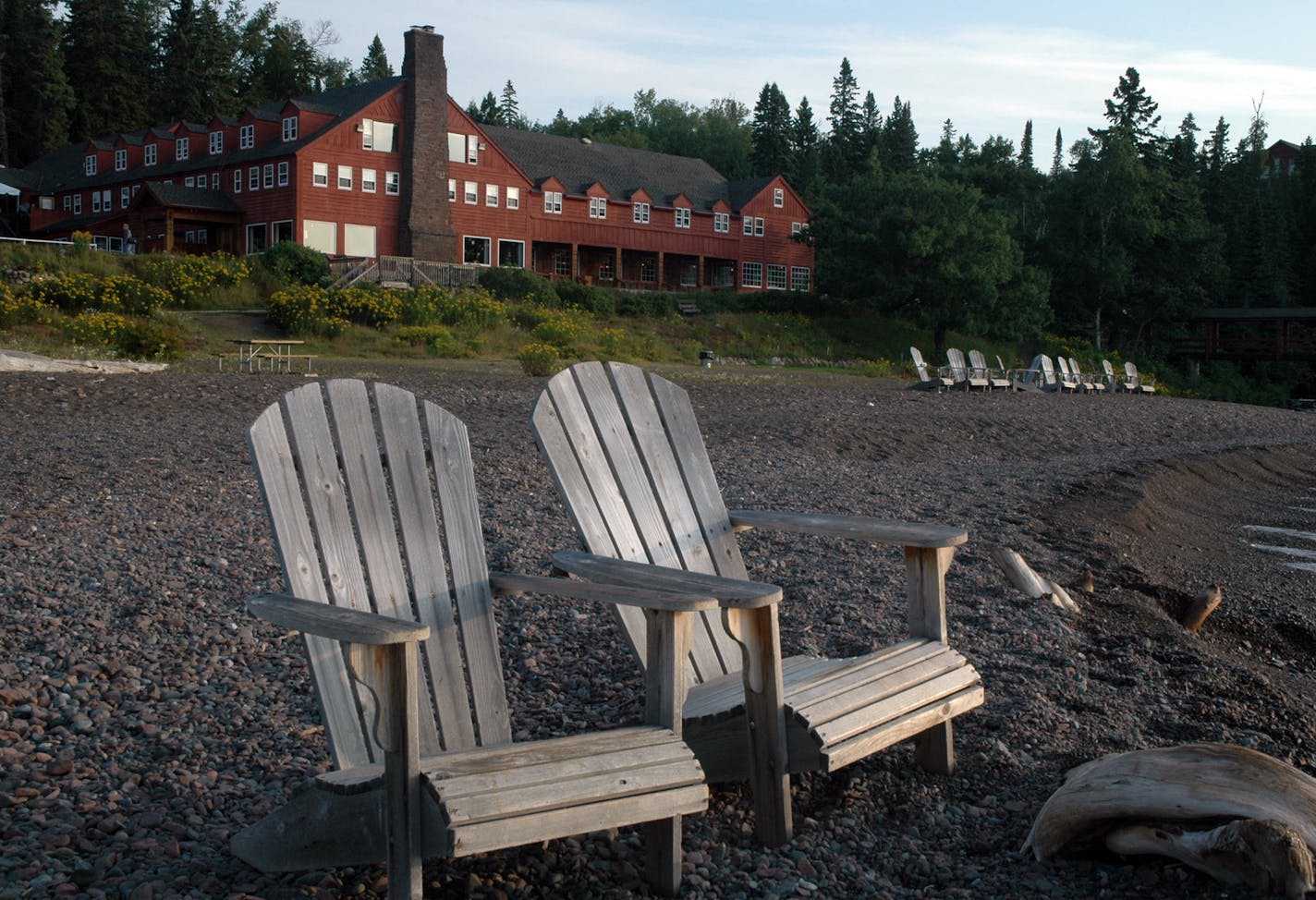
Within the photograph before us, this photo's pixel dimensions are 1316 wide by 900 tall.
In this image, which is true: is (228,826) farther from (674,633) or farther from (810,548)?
(810,548)

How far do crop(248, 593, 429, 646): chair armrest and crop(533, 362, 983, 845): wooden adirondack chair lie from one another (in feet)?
2.26

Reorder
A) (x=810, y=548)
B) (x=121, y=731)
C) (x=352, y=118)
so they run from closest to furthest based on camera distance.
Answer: (x=121, y=731) → (x=810, y=548) → (x=352, y=118)

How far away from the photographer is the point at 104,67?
6062cm

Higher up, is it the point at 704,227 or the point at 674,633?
the point at 704,227

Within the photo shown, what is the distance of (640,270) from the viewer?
47.8 meters

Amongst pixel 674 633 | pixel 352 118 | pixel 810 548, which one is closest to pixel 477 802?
pixel 674 633

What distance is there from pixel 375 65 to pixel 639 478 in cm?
8040

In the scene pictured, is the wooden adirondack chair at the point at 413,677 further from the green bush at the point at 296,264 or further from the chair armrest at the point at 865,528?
the green bush at the point at 296,264

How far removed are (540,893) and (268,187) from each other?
3992 centimetres

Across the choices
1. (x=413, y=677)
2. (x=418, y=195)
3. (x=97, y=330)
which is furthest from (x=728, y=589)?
(x=418, y=195)

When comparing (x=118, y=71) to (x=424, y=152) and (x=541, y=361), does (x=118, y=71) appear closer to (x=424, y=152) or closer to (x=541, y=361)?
(x=424, y=152)

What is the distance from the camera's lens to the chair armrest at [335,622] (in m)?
2.08

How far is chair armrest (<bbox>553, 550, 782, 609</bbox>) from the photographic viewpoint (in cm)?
254

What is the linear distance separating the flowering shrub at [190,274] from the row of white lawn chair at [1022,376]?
16.6 m
